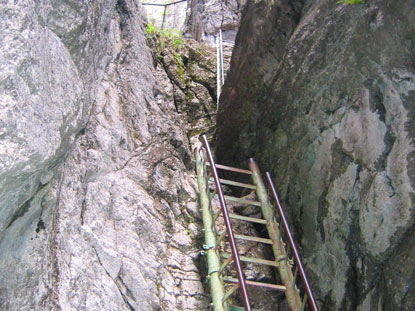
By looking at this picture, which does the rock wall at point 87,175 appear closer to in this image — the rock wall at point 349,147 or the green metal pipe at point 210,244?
the green metal pipe at point 210,244

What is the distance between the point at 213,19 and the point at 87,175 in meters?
10.2

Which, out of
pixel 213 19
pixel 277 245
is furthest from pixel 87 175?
pixel 213 19

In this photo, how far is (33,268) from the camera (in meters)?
2.78

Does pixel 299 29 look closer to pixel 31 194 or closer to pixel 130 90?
pixel 130 90

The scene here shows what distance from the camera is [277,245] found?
459 centimetres

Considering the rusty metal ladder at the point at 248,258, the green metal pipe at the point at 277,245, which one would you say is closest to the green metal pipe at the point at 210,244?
the rusty metal ladder at the point at 248,258

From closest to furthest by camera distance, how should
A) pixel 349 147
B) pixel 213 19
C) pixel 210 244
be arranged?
pixel 349 147
pixel 210 244
pixel 213 19

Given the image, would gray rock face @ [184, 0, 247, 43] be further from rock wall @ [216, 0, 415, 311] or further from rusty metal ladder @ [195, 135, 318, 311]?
rusty metal ladder @ [195, 135, 318, 311]

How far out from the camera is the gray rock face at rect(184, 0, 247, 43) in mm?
12820

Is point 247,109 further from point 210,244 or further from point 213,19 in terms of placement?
point 213,19

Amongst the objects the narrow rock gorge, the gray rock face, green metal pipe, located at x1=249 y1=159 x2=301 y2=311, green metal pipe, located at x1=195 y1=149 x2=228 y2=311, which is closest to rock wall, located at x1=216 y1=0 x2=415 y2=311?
the narrow rock gorge

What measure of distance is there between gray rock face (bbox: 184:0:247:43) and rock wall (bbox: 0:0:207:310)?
685 centimetres

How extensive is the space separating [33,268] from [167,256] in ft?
6.06

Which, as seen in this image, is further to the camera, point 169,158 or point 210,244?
point 169,158
